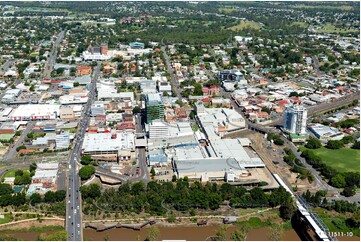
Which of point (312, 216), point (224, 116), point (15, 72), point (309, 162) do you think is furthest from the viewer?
point (15, 72)

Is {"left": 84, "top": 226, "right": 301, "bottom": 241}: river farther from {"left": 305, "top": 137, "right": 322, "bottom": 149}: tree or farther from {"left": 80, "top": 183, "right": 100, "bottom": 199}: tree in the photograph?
{"left": 305, "top": 137, "right": 322, "bottom": 149}: tree

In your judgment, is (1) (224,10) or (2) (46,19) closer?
(2) (46,19)

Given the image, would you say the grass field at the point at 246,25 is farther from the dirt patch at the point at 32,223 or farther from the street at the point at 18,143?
the dirt patch at the point at 32,223

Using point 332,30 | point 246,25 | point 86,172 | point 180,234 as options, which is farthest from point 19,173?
point 332,30

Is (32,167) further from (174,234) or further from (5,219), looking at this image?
(174,234)

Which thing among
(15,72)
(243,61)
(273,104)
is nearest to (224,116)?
(273,104)

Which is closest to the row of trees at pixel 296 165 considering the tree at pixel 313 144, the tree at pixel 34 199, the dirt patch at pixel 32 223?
the tree at pixel 313 144

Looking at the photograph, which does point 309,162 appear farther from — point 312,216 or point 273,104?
point 273,104
